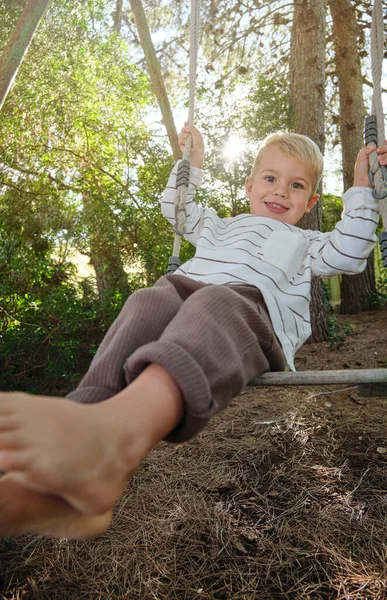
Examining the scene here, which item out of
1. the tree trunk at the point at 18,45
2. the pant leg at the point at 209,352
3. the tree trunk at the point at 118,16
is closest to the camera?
the pant leg at the point at 209,352

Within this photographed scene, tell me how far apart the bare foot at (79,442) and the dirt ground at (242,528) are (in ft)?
3.90

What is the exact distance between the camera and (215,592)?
5.94 feet

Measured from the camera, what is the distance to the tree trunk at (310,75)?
173 inches

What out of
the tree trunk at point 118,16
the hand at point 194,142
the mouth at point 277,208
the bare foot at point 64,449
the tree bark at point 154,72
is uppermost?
the tree trunk at point 118,16

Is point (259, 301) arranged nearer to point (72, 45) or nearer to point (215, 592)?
point (215, 592)

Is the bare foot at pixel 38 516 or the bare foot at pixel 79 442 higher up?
the bare foot at pixel 79 442

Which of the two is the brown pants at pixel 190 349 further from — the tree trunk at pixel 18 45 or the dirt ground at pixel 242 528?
the tree trunk at pixel 18 45

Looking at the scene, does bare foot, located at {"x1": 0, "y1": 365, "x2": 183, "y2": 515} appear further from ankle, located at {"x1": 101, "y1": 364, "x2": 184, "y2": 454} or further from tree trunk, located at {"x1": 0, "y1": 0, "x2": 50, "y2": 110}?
tree trunk, located at {"x1": 0, "y1": 0, "x2": 50, "y2": 110}

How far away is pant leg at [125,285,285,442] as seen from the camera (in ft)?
3.14

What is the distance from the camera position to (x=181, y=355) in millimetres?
969

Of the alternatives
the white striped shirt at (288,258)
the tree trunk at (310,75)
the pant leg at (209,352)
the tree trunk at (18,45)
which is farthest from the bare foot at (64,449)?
the tree trunk at (310,75)

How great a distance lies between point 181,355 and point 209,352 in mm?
84

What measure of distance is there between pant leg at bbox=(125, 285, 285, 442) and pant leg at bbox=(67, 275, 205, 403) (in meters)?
0.06

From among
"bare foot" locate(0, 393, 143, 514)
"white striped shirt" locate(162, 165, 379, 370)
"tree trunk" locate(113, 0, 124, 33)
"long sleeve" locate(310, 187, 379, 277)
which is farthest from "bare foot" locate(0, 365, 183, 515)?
"tree trunk" locate(113, 0, 124, 33)
